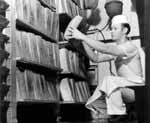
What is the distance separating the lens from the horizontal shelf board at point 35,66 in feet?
7.37

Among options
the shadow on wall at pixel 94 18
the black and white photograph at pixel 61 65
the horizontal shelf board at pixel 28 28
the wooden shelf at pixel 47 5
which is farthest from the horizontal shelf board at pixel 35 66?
the shadow on wall at pixel 94 18

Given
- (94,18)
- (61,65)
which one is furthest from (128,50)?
(94,18)

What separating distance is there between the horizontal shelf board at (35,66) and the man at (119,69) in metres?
0.34

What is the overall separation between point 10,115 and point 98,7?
89.7 inches

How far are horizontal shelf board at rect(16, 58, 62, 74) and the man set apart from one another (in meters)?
0.34

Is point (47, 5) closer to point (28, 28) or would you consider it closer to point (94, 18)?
point (28, 28)

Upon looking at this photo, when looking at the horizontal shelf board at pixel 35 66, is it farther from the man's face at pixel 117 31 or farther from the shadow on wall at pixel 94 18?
the shadow on wall at pixel 94 18

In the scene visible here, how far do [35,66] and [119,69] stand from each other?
725mm

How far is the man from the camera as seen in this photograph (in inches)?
86.0

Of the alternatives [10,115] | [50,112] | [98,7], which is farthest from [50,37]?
[98,7]

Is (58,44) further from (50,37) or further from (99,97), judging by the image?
(99,97)

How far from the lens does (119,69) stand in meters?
2.55

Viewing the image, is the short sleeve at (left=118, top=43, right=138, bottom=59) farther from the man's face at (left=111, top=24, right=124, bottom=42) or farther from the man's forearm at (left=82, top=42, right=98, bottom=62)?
the man's forearm at (left=82, top=42, right=98, bottom=62)

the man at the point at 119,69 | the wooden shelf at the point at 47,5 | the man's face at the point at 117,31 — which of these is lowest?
the man at the point at 119,69
